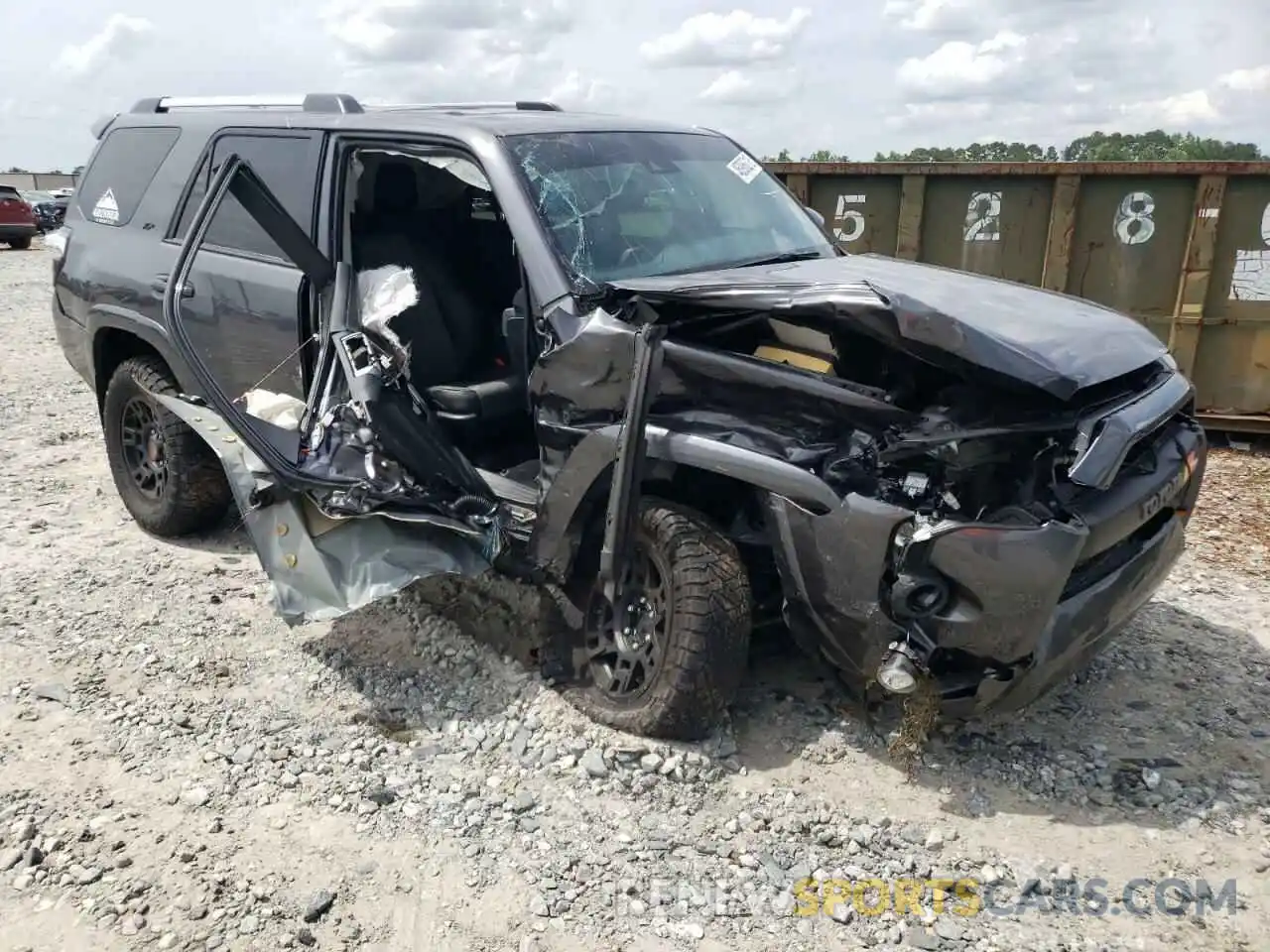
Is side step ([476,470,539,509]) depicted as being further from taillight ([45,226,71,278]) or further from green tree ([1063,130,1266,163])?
green tree ([1063,130,1266,163])

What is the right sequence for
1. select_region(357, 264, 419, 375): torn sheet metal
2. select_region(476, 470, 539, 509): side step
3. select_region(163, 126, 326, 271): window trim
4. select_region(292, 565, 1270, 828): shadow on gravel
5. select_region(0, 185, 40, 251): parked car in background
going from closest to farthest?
select_region(292, 565, 1270, 828): shadow on gravel → select_region(476, 470, 539, 509): side step → select_region(357, 264, 419, 375): torn sheet metal → select_region(163, 126, 326, 271): window trim → select_region(0, 185, 40, 251): parked car in background

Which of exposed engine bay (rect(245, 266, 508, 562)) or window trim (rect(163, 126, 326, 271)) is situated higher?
window trim (rect(163, 126, 326, 271))

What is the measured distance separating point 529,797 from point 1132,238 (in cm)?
589

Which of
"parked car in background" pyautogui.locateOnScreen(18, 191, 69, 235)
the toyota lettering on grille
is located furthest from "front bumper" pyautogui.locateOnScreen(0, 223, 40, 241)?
the toyota lettering on grille

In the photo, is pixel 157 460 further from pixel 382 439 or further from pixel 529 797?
pixel 529 797

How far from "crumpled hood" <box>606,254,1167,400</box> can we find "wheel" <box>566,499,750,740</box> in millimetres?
716

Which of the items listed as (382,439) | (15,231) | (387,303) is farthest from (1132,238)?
(15,231)

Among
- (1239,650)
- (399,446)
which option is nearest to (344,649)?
(399,446)

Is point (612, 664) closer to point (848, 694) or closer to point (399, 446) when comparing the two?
point (848, 694)

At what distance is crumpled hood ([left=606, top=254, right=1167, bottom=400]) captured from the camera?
2.79 meters

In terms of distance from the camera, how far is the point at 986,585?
277 centimetres

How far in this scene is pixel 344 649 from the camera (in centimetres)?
414

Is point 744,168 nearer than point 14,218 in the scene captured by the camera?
Answer: Yes

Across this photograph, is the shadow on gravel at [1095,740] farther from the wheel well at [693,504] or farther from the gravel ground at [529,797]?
the wheel well at [693,504]
